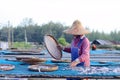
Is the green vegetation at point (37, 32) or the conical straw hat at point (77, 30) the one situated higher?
the green vegetation at point (37, 32)

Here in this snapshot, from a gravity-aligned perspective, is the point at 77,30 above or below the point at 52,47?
above

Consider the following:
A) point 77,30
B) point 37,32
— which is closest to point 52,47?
point 77,30

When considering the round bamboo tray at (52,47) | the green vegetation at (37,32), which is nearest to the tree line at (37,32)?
the green vegetation at (37,32)

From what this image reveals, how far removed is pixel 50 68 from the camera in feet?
8.92

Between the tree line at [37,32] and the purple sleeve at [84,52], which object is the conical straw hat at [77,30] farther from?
the tree line at [37,32]

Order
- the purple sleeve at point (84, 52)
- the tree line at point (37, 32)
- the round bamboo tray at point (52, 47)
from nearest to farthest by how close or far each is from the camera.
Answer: the purple sleeve at point (84, 52), the round bamboo tray at point (52, 47), the tree line at point (37, 32)

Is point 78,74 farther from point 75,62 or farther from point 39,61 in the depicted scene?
point 39,61

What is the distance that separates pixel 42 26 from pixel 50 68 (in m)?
32.1

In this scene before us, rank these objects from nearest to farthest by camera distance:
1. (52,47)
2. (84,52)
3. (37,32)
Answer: (84,52) → (52,47) → (37,32)

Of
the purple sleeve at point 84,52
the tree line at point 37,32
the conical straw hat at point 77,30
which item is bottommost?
the purple sleeve at point 84,52

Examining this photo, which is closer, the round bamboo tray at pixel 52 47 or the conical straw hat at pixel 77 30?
the conical straw hat at pixel 77 30

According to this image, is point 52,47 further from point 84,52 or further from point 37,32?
point 37,32

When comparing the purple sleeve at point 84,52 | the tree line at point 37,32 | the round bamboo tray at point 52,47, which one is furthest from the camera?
the tree line at point 37,32

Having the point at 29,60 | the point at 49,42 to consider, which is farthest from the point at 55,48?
the point at 29,60
